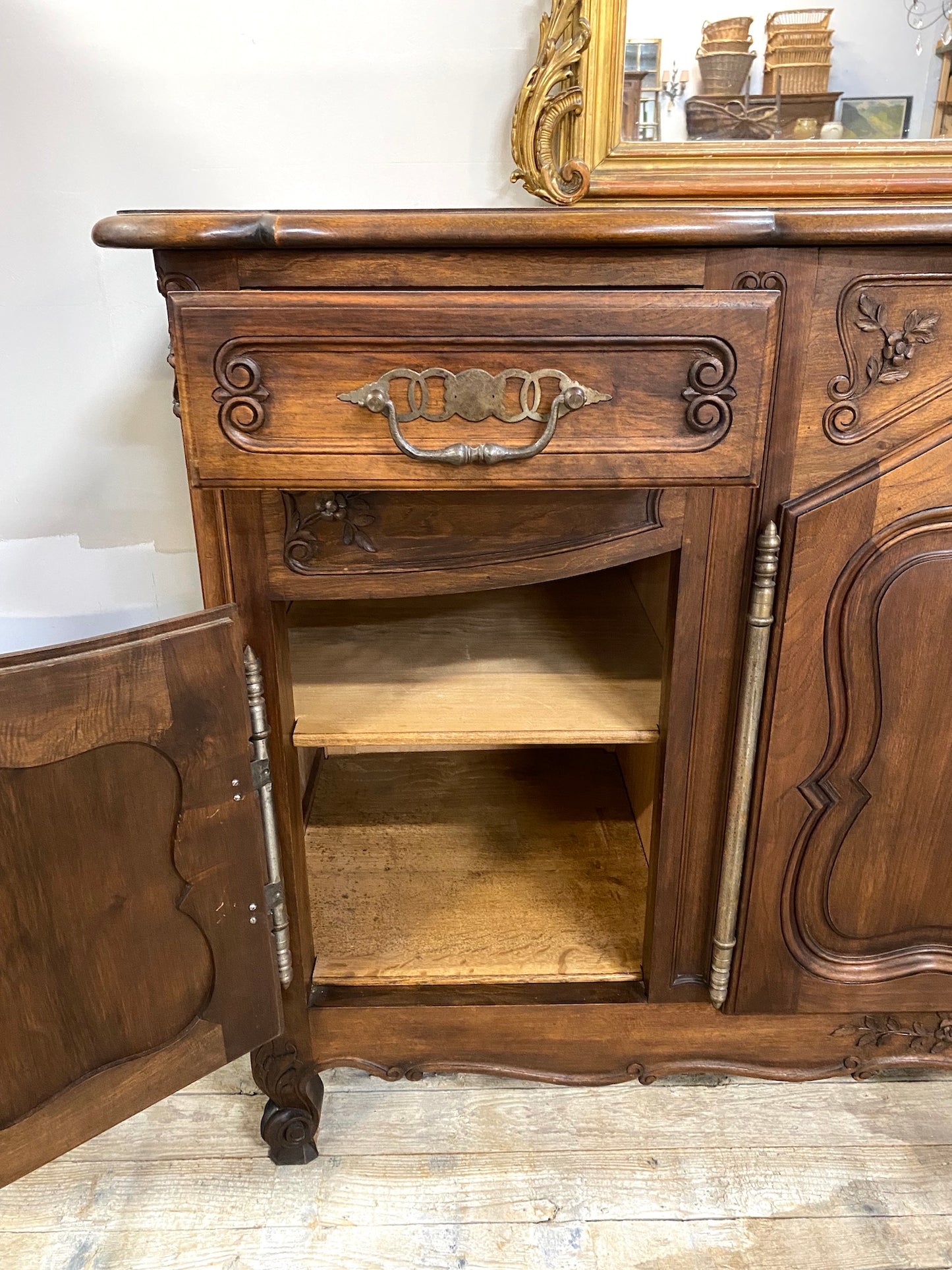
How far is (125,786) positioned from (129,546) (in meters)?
0.70

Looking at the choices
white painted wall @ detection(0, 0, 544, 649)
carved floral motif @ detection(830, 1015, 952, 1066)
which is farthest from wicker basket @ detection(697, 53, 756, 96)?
carved floral motif @ detection(830, 1015, 952, 1066)

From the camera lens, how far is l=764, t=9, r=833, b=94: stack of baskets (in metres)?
1.00

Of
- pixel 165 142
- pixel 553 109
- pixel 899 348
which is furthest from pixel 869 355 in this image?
pixel 165 142

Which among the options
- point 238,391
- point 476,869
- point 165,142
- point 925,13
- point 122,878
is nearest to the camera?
point 238,391

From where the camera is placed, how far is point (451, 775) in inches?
56.1

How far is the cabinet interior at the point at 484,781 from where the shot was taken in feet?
3.14

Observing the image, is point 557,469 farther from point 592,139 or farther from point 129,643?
point 592,139

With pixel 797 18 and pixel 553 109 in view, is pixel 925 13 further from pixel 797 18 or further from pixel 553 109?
pixel 553 109

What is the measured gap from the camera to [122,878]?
752mm

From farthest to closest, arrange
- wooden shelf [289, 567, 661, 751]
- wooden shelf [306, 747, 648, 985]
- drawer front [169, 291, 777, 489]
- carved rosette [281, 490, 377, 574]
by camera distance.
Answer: wooden shelf [306, 747, 648, 985], wooden shelf [289, 567, 661, 751], carved rosette [281, 490, 377, 574], drawer front [169, 291, 777, 489]

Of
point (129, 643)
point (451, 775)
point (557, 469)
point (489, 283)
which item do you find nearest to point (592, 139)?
point (489, 283)

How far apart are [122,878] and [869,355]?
789 millimetres

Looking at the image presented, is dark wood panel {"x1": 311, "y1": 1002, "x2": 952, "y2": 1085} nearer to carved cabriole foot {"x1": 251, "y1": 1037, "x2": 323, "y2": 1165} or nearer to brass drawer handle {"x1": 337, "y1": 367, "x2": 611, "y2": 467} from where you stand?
carved cabriole foot {"x1": 251, "y1": 1037, "x2": 323, "y2": 1165}

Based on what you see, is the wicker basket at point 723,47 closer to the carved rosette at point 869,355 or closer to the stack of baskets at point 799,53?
the stack of baskets at point 799,53
